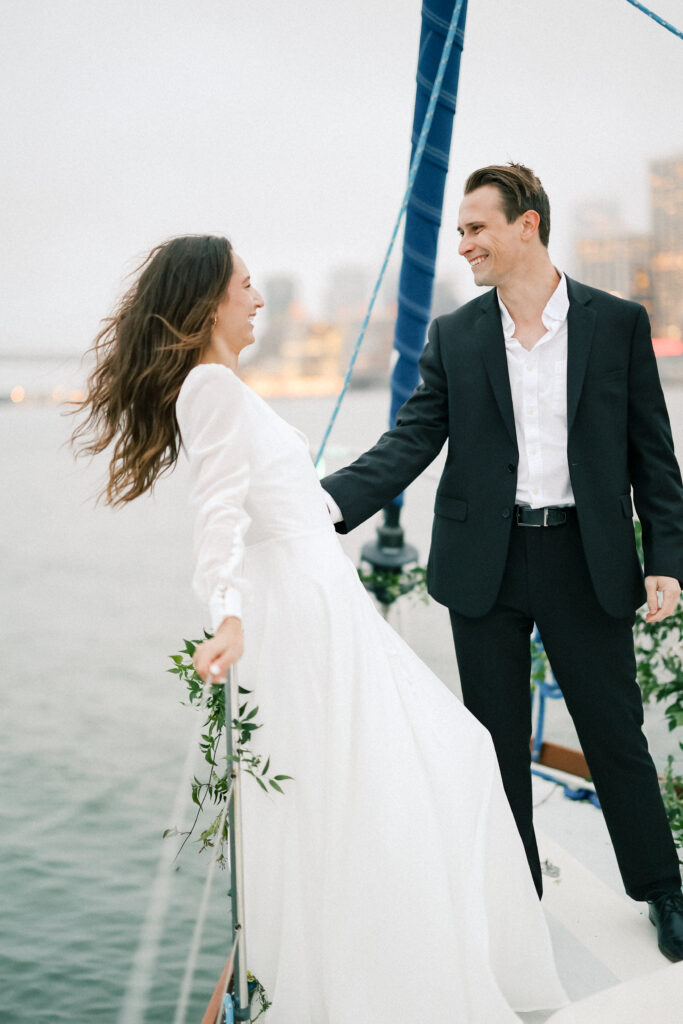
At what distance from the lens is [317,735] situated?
144cm

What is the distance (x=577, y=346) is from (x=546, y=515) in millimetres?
355

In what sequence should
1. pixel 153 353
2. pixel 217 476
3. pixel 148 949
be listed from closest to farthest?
pixel 217 476 < pixel 153 353 < pixel 148 949

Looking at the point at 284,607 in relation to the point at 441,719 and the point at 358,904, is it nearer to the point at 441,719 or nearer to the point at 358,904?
the point at 441,719

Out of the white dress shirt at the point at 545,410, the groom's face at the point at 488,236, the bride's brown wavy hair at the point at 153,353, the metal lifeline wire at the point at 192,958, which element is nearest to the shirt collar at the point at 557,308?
the white dress shirt at the point at 545,410

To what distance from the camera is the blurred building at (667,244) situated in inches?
209

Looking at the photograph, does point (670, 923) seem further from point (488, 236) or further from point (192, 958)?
point (192, 958)

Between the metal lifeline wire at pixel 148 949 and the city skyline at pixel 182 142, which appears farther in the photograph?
the city skyline at pixel 182 142

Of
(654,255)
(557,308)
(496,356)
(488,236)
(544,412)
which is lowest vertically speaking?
(544,412)

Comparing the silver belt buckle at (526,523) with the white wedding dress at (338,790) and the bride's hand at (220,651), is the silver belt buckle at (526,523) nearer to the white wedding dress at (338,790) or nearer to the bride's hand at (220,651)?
the white wedding dress at (338,790)

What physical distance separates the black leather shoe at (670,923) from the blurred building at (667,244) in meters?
4.02

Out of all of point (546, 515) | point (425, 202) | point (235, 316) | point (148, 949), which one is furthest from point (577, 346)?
point (148, 949)

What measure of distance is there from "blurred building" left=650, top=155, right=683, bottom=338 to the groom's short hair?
12.1ft

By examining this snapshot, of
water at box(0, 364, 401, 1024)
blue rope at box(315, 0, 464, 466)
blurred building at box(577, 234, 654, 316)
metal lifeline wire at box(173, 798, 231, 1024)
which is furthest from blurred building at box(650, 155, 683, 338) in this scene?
metal lifeline wire at box(173, 798, 231, 1024)

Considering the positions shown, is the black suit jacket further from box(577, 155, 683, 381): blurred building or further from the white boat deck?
box(577, 155, 683, 381): blurred building
